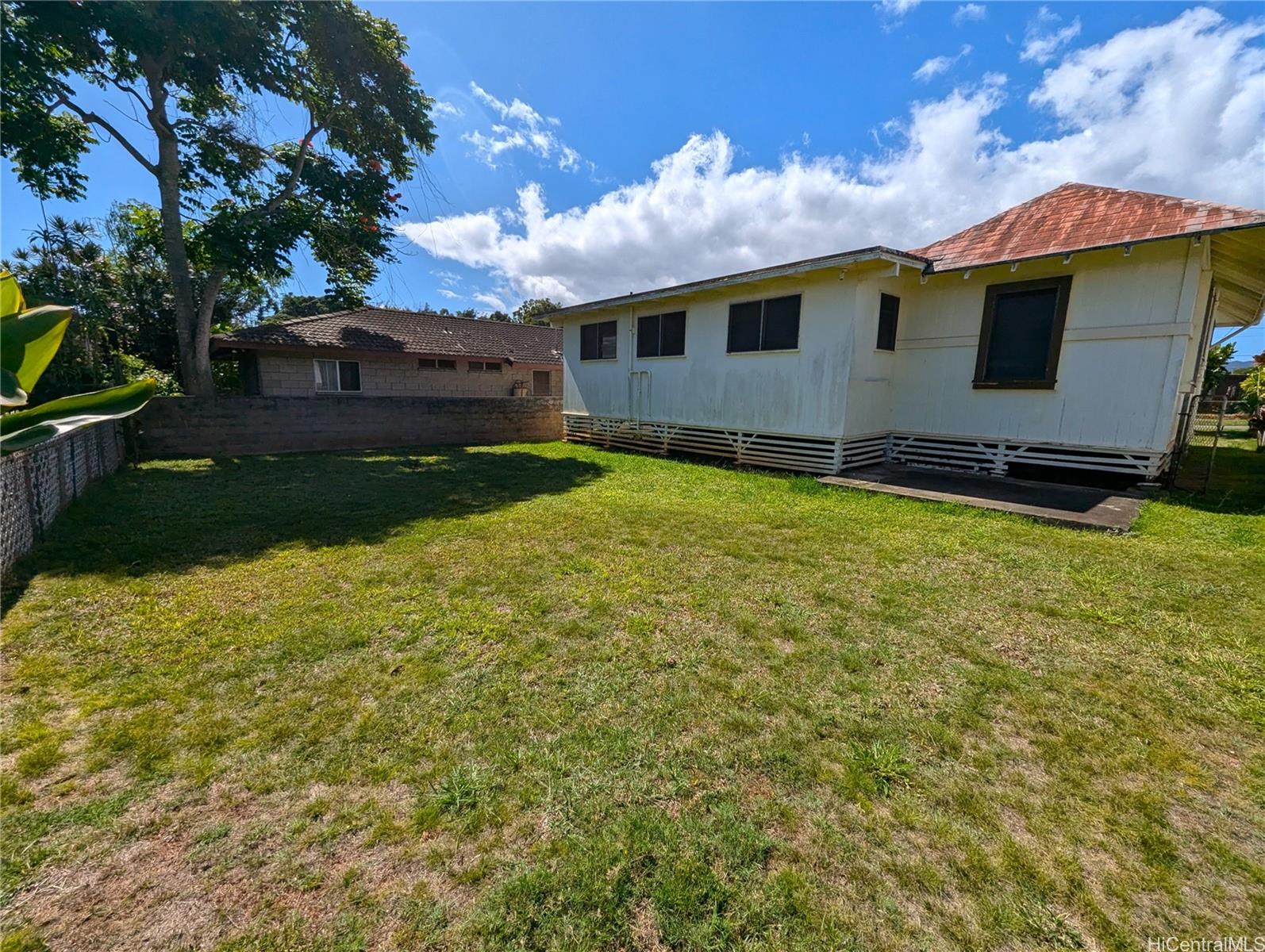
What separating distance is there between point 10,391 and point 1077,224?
10.1m

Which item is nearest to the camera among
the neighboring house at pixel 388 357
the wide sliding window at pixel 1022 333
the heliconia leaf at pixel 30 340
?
the heliconia leaf at pixel 30 340

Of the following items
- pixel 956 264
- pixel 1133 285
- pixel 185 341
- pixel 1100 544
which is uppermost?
pixel 956 264

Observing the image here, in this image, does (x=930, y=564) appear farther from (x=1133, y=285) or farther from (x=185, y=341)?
(x=185, y=341)

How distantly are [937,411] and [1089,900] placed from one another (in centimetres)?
800

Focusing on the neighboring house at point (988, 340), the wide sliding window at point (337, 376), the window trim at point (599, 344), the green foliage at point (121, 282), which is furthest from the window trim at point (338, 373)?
the neighboring house at point (988, 340)

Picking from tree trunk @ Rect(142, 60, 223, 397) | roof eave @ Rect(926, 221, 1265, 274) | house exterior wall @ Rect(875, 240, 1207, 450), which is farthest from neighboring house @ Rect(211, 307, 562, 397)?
roof eave @ Rect(926, 221, 1265, 274)

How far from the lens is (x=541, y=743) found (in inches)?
78.3

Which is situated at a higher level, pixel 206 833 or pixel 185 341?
pixel 185 341

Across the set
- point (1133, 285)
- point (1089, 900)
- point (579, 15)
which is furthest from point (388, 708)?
point (579, 15)

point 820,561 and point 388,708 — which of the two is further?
point 820,561

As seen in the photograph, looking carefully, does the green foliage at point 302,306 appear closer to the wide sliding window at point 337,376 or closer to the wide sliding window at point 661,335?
the wide sliding window at point 337,376

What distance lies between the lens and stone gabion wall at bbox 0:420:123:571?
346cm

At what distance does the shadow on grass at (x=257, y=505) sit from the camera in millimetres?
3959

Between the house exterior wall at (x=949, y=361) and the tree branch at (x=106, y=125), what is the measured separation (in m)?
10.9
